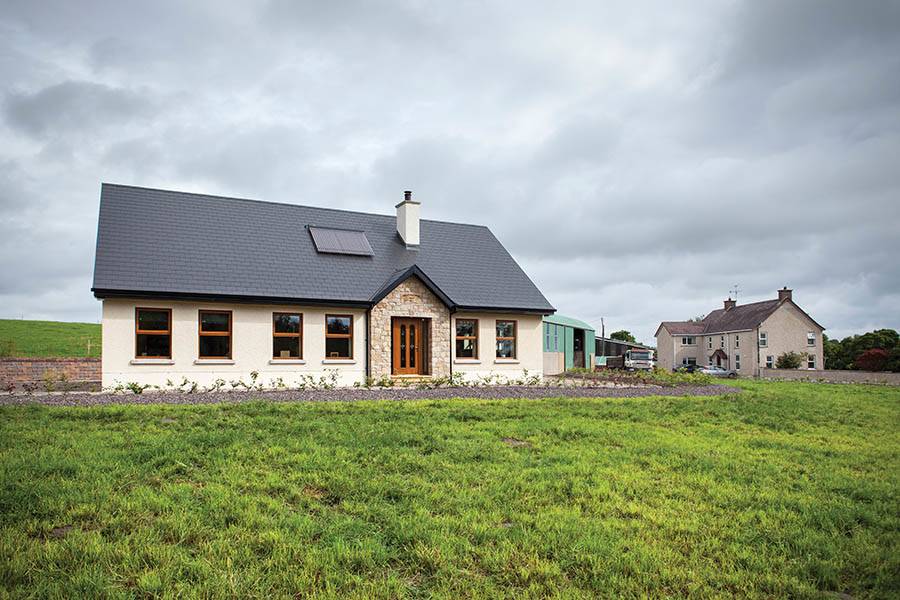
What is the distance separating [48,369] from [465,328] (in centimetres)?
1570

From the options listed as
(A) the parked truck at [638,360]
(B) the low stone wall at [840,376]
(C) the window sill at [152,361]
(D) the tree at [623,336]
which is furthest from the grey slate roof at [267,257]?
(D) the tree at [623,336]

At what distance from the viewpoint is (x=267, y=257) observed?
22.6 m

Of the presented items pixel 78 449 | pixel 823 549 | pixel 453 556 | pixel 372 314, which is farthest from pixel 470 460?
pixel 372 314

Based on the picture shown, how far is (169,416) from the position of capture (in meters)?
12.4

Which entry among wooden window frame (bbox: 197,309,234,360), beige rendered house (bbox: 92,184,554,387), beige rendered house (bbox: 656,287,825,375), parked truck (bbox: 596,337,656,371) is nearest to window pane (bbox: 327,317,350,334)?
beige rendered house (bbox: 92,184,554,387)

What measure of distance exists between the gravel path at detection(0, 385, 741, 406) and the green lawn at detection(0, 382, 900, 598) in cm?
357

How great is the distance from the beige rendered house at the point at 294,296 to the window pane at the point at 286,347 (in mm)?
33

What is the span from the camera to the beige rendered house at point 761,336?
2314 inches

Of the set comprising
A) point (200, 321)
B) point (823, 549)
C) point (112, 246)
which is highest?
point (112, 246)

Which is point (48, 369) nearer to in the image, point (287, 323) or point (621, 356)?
point (287, 323)

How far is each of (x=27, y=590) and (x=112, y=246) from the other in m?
17.7

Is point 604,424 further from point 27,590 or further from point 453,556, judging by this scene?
point 27,590

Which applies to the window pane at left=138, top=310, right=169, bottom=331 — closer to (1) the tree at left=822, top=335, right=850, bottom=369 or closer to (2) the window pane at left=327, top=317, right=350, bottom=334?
→ (2) the window pane at left=327, top=317, right=350, bottom=334

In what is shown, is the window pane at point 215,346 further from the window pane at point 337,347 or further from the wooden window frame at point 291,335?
the window pane at point 337,347
